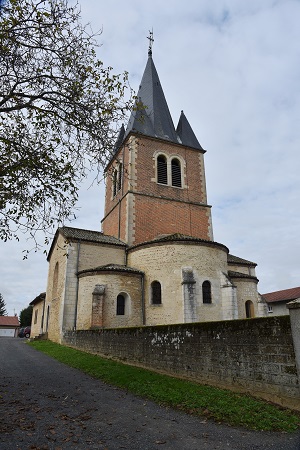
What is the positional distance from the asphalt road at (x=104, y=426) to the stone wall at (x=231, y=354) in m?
1.46

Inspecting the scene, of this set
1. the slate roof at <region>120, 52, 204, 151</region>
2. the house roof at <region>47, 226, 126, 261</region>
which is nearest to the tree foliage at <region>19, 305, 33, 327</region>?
the house roof at <region>47, 226, 126, 261</region>

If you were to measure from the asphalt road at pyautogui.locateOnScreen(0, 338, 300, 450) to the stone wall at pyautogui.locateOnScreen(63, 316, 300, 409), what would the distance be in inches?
57.6

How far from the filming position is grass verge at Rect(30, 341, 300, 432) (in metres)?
5.28

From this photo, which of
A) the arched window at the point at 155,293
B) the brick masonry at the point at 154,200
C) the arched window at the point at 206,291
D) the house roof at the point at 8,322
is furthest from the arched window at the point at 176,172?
the house roof at the point at 8,322

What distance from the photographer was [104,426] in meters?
5.23

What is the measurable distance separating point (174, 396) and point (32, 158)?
257 inches

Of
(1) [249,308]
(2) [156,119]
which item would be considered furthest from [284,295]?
(2) [156,119]

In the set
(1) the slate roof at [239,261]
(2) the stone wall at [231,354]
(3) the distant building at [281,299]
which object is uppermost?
(1) the slate roof at [239,261]

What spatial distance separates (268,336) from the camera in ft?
21.2

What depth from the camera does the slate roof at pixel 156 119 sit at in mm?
26480

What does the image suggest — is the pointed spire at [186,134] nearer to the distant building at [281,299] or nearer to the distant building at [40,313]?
the distant building at [40,313]

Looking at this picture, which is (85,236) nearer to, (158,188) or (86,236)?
(86,236)

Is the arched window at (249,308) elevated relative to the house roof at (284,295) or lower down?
lower down

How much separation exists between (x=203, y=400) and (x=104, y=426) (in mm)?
2206
